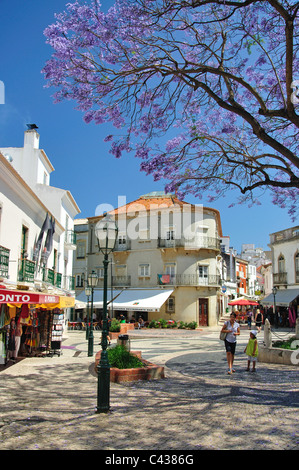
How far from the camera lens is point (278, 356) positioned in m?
12.3

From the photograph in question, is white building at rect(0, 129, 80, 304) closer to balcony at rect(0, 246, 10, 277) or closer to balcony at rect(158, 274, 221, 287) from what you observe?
balcony at rect(0, 246, 10, 277)

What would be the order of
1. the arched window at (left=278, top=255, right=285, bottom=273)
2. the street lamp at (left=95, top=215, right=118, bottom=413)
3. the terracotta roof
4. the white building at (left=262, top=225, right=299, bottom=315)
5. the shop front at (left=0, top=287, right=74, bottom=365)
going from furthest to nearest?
the terracotta roof
the arched window at (left=278, top=255, right=285, bottom=273)
the white building at (left=262, top=225, right=299, bottom=315)
the shop front at (left=0, top=287, right=74, bottom=365)
the street lamp at (left=95, top=215, right=118, bottom=413)

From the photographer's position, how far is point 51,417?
20.2 feet

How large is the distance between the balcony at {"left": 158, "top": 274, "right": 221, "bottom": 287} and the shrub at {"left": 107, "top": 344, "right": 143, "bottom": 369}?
24.4 meters

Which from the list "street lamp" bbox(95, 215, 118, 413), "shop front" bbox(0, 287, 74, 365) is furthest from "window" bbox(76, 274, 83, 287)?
"street lamp" bbox(95, 215, 118, 413)

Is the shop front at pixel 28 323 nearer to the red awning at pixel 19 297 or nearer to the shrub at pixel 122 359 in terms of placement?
the red awning at pixel 19 297

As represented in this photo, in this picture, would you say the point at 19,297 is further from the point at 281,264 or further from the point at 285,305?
the point at 281,264

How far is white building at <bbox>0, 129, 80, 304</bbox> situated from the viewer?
12.9 m

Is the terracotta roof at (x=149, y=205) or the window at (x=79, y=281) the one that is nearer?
the terracotta roof at (x=149, y=205)

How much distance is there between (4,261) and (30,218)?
358cm

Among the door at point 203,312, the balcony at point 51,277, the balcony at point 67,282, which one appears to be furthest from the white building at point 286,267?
the balcony at point 51,277

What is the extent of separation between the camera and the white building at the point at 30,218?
1292cm

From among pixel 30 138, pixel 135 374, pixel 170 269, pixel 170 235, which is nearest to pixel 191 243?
pixel 170 235
